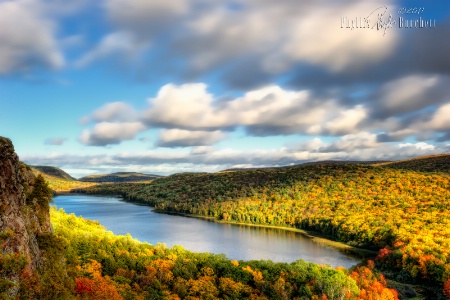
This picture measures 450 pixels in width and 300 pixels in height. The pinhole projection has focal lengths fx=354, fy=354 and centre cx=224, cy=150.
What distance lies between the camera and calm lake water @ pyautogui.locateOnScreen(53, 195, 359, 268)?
115250mm

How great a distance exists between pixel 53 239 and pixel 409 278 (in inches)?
3527

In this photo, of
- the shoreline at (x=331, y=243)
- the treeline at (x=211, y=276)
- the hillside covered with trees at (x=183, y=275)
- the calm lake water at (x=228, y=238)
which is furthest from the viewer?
the shoreline at (x=331, y=243)

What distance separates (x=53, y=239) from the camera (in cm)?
3497

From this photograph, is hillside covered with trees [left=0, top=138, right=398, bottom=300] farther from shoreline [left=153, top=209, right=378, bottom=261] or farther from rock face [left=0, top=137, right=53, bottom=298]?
shoreline [left=153, top=209, right=378, bottom=261]

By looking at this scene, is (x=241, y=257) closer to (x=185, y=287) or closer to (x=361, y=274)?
(x=361, y=274)

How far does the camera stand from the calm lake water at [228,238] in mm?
115250

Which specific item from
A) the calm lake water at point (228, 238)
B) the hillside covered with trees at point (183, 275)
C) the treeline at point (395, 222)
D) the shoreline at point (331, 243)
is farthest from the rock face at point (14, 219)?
the shoreline at point (331, 243)

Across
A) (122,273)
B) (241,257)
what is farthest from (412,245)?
(122,273)

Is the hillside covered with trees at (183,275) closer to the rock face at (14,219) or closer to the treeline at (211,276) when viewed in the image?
the treeline at (211,276)

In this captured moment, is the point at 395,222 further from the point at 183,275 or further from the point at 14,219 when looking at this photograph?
the point at 14,219

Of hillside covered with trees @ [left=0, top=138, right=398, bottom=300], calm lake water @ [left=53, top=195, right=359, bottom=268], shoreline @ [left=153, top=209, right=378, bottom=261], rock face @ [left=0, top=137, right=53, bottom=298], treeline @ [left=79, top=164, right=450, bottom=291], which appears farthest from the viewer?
shoreline @ [left=153, top=209, right=378, bottom=261]

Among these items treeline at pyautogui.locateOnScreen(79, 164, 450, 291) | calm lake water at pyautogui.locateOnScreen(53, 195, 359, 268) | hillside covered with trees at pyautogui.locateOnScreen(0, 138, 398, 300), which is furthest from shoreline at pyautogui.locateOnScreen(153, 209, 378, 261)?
hillside covered with trees at pyautogui.locateOnScreen(0, 138, 398, 300)

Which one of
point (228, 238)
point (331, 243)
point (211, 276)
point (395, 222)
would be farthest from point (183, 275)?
point (395, 222)

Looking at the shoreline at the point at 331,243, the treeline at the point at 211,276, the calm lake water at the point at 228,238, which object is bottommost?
the shoreline at the point at 331,243
